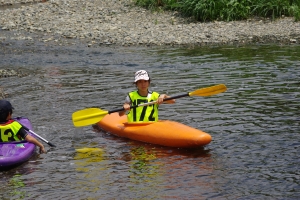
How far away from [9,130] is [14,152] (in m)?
0.30

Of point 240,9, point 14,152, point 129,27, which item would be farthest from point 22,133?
point 240,9

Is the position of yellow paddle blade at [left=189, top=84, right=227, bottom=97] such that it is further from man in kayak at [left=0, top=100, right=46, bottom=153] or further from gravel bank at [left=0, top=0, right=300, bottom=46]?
gravel bank at [left=0, top=0, right=300, bottom=46]

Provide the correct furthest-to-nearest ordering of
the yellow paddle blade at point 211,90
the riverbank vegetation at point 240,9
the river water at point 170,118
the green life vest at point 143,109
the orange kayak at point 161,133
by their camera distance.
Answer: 1. the riverbank vegetation at point 240,9
2. the yellow paddle blade at point 211,90
3. the green life vest at point 143,109
4. the orange kayak at point 161,133
5. the river water at point 170,118

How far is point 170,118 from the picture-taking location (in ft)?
31.0

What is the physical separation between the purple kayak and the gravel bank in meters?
9.60

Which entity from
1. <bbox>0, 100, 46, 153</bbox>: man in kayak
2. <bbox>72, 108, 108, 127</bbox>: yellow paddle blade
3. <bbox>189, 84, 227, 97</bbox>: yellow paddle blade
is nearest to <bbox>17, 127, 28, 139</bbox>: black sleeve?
<bbox>0, 100, 46, 153</bbox>: man in kayak

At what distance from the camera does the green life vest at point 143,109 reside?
8.45 meters

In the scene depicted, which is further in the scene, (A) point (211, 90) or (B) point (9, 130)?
(A) point (211, 90)

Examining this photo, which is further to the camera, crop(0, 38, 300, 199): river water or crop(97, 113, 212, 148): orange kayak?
crop(97, 113, 212, 148): orange kayak

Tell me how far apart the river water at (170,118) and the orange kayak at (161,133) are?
0.36 feet

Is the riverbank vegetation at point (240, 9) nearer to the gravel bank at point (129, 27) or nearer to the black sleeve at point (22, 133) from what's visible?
the gravel bank at point (129, 27)

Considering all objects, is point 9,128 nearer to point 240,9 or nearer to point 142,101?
point 142,101

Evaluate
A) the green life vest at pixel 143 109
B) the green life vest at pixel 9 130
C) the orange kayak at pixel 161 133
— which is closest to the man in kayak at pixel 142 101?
the green life vest at pixel 143 109

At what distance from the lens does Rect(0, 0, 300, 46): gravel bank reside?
55.4 ft
